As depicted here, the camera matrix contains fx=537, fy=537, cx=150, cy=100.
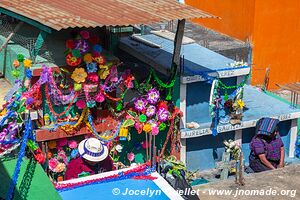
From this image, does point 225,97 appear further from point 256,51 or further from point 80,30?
point 256,51

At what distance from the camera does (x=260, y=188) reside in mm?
7539

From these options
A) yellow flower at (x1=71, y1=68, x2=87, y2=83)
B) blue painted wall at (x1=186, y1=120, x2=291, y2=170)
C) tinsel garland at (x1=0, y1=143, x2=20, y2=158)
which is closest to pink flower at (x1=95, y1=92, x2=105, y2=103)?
yellow flower at (x1=71, y1=68, x2=87, y2=83)

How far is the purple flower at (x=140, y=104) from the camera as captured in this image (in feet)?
29.7

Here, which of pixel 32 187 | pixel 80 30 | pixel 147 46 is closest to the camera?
pixel 32 187

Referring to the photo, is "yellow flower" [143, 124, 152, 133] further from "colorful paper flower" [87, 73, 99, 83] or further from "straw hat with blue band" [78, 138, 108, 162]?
"straw hat with blue band" [78, 138, 108, 162]

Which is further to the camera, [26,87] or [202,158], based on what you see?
[202,158]

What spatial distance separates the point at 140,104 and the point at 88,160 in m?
1.67

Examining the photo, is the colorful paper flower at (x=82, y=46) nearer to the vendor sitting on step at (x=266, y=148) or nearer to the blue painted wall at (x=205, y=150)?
the blue painted wall at (x=205, y=150)

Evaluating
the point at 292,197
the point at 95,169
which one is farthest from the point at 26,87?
the point at 292,197

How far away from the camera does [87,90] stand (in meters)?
8.45

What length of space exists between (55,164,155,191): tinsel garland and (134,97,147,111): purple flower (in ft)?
4.49

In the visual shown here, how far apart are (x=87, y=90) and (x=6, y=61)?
2278 millimetres

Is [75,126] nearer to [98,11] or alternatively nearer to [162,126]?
[162,126]

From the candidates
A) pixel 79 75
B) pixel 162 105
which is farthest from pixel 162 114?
pixel 79 75
